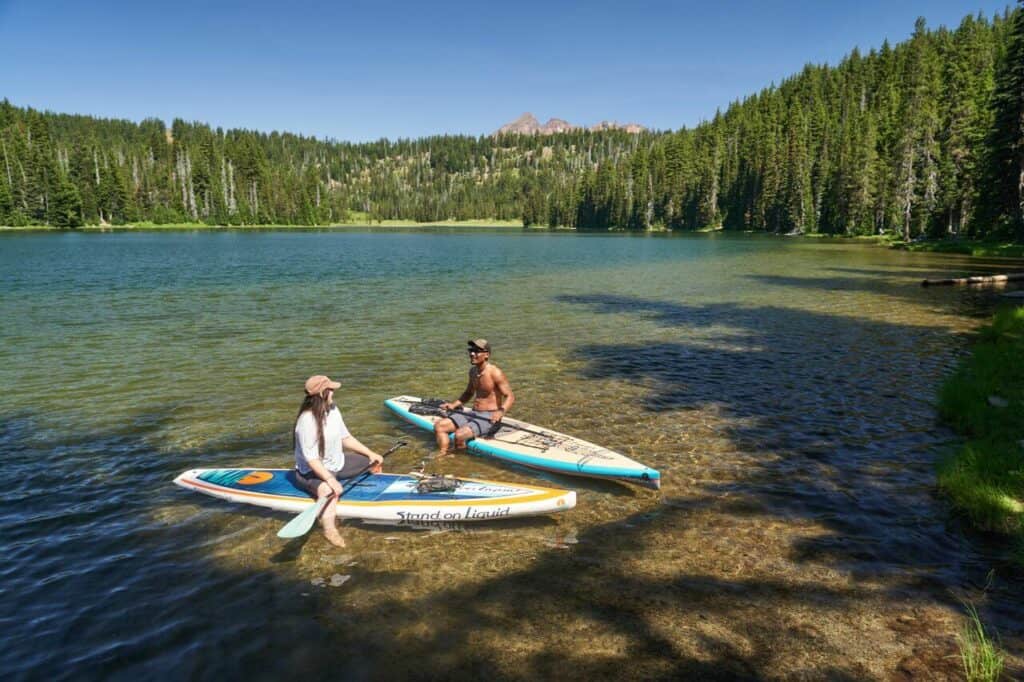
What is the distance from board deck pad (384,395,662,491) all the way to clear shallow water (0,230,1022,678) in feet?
1.17

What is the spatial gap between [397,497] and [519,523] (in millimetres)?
2020

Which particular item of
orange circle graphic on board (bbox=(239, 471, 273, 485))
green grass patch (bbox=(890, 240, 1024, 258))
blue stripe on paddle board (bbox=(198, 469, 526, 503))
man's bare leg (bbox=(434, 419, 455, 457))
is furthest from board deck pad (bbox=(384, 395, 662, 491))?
green grass patch (bbox=(890, 240, 1024, 258))

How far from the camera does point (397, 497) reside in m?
9.45

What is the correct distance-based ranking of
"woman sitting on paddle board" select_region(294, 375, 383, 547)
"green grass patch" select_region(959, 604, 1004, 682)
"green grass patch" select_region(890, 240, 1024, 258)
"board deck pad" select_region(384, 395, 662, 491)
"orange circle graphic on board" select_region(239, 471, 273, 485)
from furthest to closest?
"green grass patch" select_region(890, 240, 1024, 258), "board deck pad" select_region(384, 395, 662, 491), "orange circle graphic on board" select_region(239, 471, 273, 485), "woman sitting on paddle board" select_region(294, 375, 383, 547), "green grass patch" select_region(959, 604, 1004, 682)

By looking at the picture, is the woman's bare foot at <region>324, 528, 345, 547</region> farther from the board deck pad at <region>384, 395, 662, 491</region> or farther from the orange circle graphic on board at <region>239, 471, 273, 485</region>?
the board deck pad at <region>384, 395, 662, 491</region>

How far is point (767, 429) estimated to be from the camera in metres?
13.5

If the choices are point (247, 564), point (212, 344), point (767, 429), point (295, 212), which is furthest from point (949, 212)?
point (295, 212)

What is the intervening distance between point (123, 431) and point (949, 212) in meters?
91.3

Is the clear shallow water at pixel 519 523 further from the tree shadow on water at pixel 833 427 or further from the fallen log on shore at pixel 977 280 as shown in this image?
the fallen log on shore at pixel 977 280

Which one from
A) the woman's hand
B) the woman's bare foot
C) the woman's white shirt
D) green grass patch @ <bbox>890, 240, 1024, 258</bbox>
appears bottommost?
the woman's bare foot

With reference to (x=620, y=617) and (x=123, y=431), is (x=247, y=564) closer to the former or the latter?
(x=620, y=617)

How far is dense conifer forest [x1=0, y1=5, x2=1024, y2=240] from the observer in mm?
69188

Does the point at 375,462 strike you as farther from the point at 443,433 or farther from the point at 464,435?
the point at 464,435

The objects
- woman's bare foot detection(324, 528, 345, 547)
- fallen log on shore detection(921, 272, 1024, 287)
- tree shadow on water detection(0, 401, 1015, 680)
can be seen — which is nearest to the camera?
tree shadow on water detection(0, 401, 1015, 680)
